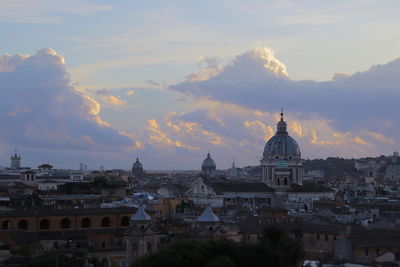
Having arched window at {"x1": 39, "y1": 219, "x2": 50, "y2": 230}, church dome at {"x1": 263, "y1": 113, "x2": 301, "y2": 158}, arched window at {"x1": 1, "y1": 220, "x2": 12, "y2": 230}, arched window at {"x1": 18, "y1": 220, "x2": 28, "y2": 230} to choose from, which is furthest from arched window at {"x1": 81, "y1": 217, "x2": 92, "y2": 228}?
church dome at {"x1": 263, "y1": 113, "x2": 301, "y2": 158}

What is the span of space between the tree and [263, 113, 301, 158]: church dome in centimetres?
7541

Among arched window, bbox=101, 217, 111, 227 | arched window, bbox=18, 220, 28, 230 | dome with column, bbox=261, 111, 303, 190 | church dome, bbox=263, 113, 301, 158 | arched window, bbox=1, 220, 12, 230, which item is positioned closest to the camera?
arched window, bbox=1, 220, 12, 230

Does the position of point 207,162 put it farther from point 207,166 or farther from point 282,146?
point 282,146

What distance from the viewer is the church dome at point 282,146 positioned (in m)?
111

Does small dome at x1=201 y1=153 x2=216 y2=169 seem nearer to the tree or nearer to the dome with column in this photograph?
the dome with column

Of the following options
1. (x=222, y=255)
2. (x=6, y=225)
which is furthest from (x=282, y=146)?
(x=222, y=255)

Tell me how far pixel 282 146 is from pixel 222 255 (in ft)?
254

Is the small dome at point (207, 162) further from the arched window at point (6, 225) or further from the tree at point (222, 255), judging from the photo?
the tree at point (222, 255)

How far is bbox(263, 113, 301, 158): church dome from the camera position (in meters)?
111

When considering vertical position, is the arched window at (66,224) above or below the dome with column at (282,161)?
below

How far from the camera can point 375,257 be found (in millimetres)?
46875

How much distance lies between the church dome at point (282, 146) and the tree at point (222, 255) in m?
75.4

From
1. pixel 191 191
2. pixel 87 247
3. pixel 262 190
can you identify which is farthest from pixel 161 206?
pixel 87 247

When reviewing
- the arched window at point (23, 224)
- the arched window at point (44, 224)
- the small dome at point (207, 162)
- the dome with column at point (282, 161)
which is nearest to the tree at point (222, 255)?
the arched window at point (23, 224)
